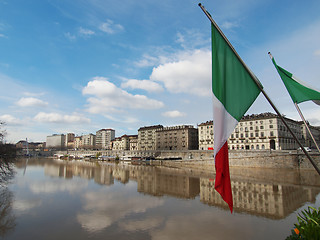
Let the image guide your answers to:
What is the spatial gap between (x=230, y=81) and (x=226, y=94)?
0.44 meters

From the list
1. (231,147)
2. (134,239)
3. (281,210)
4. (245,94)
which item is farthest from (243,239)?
(231,147)

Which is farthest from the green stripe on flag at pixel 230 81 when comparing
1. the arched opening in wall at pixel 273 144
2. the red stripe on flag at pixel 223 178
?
the arched opening in wall at pixel 273 144

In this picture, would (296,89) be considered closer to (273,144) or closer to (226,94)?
(226,94)

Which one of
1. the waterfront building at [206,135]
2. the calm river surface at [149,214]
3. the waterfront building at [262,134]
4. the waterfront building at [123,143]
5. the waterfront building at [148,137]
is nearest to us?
the calm river surface at [149,214]

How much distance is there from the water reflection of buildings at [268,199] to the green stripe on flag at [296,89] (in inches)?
655

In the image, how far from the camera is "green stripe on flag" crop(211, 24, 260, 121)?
647 centimetres

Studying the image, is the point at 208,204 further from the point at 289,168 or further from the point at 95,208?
the point at 289,168

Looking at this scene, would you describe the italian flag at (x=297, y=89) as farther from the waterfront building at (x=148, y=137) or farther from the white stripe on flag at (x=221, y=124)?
the waterfront building at (x=148, y=137)

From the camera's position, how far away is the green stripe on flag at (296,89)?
7125mm

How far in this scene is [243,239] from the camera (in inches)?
585

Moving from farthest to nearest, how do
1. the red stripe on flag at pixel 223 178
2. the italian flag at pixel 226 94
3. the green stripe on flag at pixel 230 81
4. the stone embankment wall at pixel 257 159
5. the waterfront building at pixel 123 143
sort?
the waterfront building at pixel 123 143 < the stone embankment wall at pixel 257 159 < the green stripe on flag at pixel 230 81 < the italian flag at pixel 226 94 < the red stripe on flag at pixel 223 178

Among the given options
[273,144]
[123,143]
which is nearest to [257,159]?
[273,144]

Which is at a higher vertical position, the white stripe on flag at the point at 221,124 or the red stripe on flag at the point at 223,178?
the white stripe on flag at the point at 221,124

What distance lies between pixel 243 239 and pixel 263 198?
13920mm
